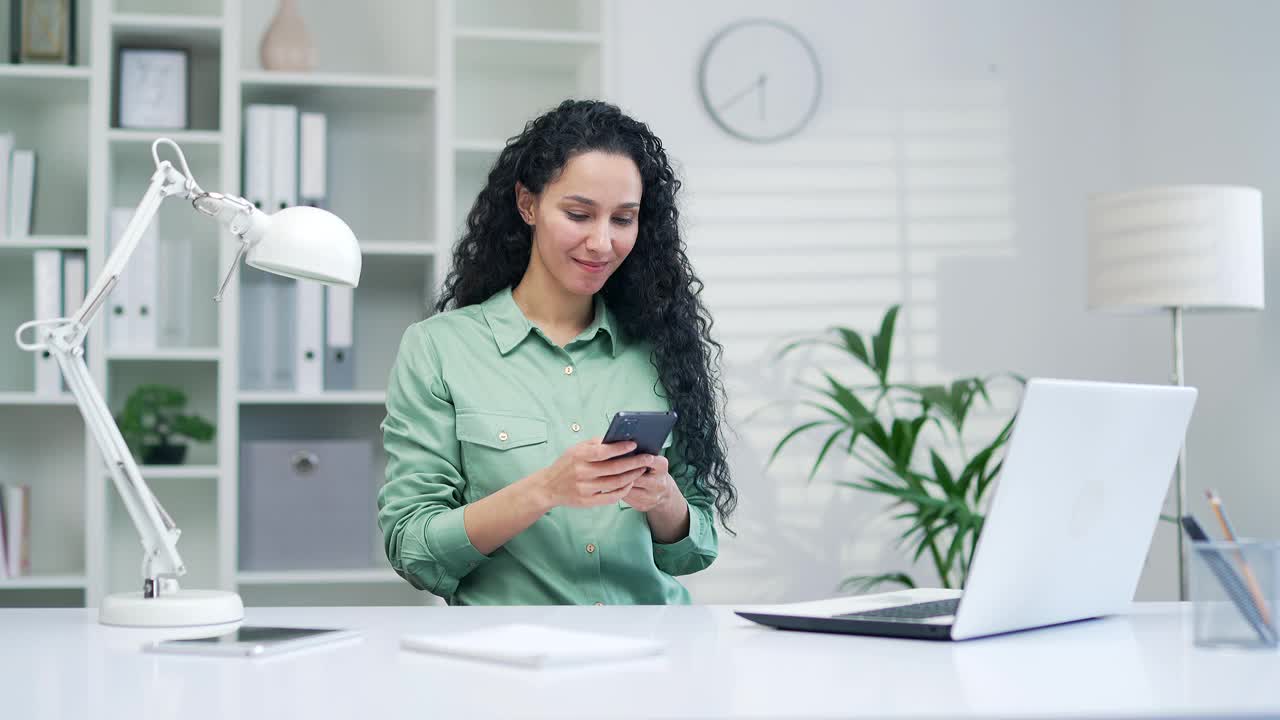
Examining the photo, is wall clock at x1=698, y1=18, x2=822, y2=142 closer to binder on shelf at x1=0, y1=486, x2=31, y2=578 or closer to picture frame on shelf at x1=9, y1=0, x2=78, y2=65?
picture frame on shelf at x1=9, y1=0, x2=78, y2=65

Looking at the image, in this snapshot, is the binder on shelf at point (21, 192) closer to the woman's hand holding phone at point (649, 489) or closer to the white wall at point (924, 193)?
the white wall at point (924, 193)

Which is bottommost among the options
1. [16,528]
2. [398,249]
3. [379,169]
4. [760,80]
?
[16,528]

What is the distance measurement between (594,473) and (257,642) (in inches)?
18.4

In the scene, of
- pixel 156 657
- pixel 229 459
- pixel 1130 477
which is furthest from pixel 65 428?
pixel 1130 477

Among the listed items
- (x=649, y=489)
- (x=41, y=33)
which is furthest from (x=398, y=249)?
(x=649, y=489)

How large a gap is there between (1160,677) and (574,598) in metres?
0.90

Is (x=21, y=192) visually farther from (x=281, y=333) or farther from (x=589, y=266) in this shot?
(x=589, y=266)

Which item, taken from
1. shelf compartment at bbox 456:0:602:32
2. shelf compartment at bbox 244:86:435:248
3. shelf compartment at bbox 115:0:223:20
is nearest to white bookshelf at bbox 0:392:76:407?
shelf compartment at bbox 244:86:435:248

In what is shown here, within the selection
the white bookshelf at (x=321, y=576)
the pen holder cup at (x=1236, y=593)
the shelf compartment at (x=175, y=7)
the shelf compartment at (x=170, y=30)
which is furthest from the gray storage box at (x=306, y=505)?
the pen holder cup at (x=1236, y=593)

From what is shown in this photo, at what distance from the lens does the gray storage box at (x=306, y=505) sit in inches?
113

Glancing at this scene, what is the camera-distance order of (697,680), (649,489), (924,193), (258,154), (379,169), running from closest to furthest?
(697,680), (649,489), (258,154), (379,169), (924,193)

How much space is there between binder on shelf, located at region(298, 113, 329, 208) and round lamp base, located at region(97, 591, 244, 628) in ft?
5.76

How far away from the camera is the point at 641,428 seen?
1.39 m

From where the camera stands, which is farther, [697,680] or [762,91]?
[762,91]
